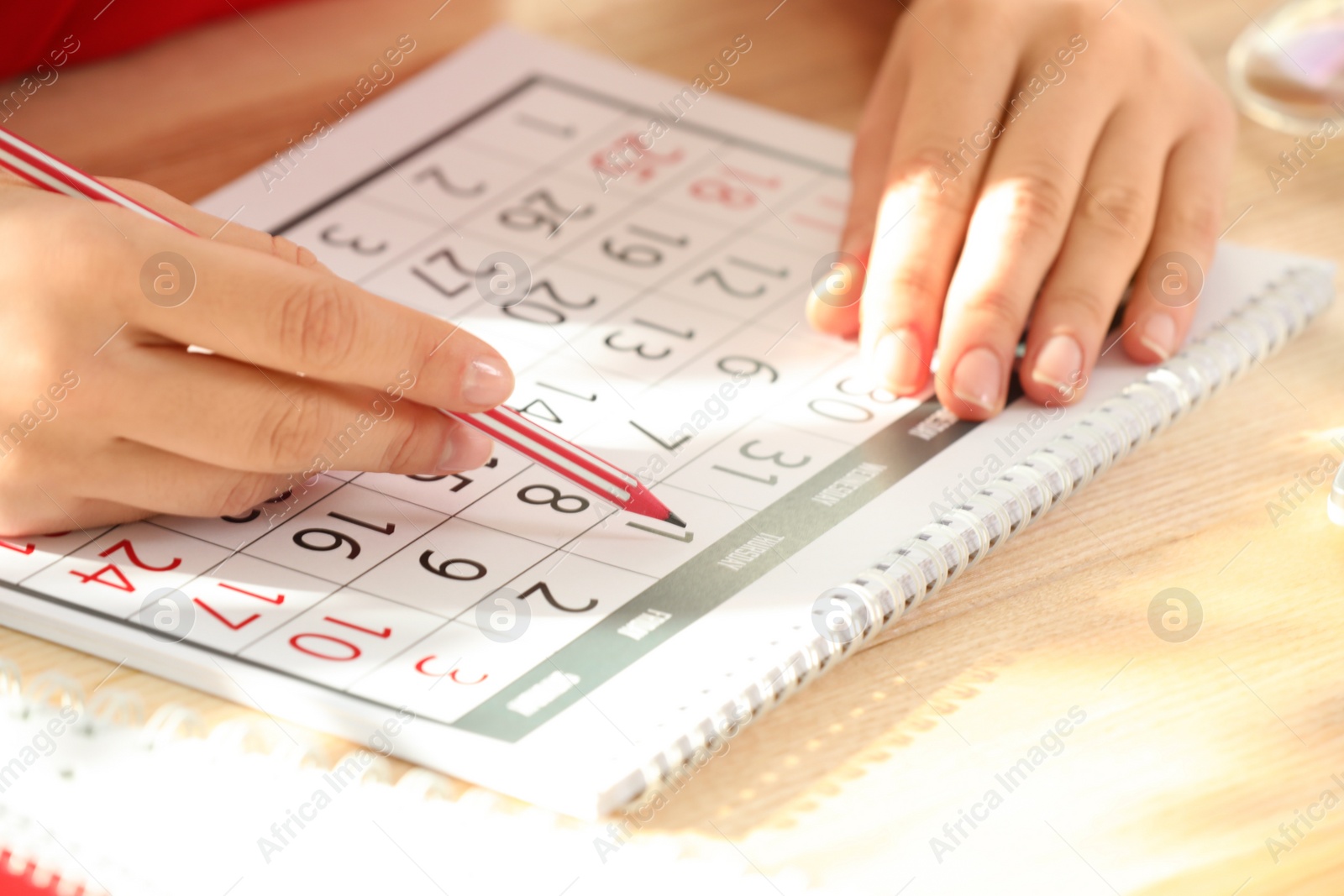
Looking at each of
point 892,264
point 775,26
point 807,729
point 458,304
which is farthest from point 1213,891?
point 775,26

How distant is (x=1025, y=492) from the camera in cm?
60

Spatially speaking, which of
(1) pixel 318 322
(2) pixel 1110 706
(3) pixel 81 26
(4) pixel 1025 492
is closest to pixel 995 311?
(4) pixel 1025 492

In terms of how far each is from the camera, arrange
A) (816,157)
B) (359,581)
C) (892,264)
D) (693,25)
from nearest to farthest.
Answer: (359,581), (892,264), (816,157), (693,25)

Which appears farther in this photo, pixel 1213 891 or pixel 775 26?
pixel 775 26

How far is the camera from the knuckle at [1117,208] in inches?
30.5

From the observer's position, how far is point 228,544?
23.0 inches

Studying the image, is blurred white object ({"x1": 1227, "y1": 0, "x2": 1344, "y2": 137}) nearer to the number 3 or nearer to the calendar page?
the calendar page

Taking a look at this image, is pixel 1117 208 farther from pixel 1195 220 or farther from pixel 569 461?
pixel 569 461

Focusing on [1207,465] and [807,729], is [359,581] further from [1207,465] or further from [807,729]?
[1207,465]

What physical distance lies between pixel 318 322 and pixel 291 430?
0.18 feet

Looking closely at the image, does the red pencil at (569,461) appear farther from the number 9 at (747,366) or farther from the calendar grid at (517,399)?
the number 9 at (747,366)

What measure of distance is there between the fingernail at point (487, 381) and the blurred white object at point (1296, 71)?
26.1 inches

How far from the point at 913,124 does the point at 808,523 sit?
0.34 metres

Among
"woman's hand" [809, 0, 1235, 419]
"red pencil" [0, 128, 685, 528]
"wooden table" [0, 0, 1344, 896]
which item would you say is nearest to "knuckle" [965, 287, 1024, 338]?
"woman's hand" [809, 0, 1235, 419]
